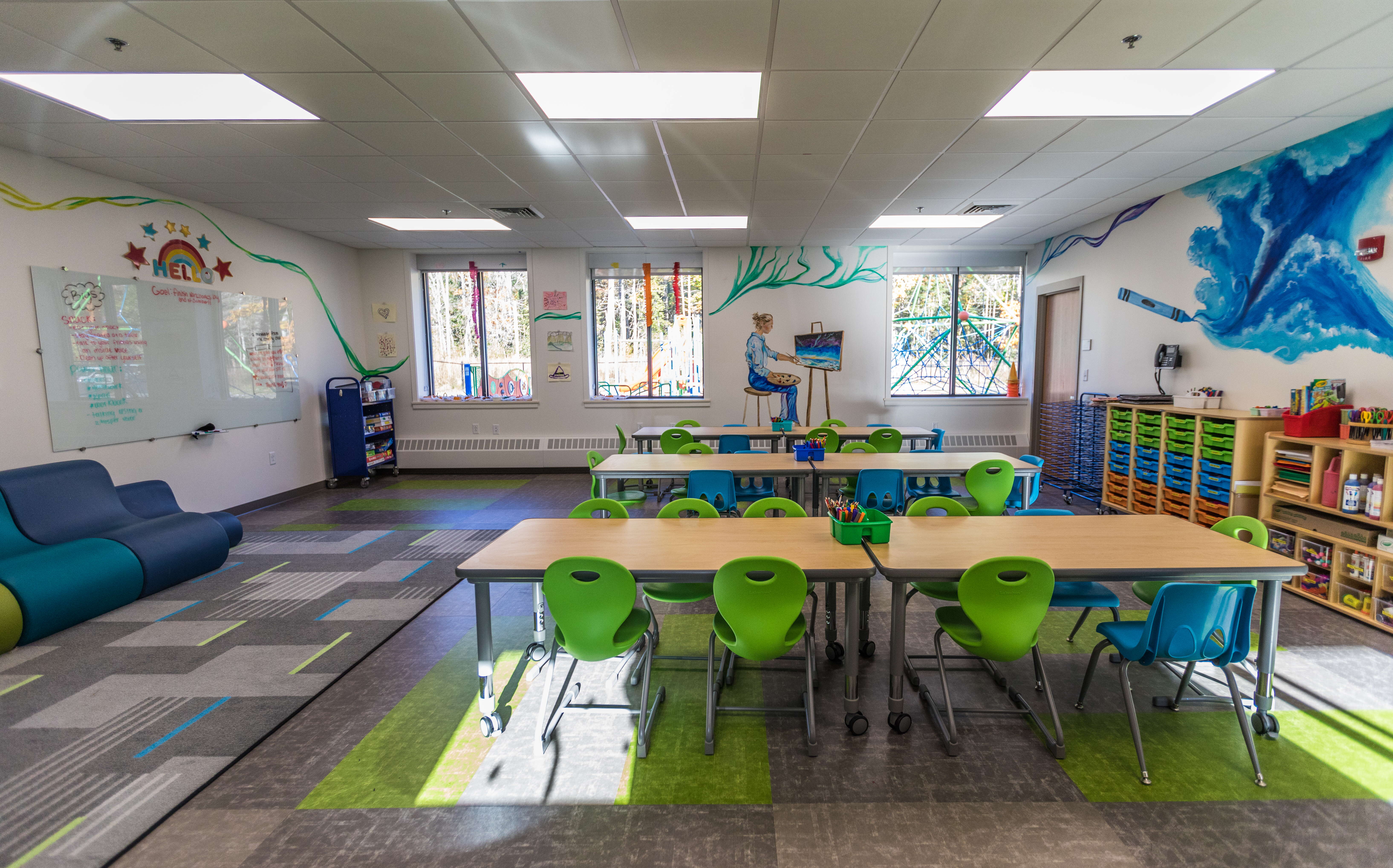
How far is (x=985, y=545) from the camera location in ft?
9.04

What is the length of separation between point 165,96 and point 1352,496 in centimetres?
770

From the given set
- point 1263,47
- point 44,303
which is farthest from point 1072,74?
point 44,303

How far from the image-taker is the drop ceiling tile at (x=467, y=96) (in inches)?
129

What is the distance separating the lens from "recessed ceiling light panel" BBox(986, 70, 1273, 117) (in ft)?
11.2

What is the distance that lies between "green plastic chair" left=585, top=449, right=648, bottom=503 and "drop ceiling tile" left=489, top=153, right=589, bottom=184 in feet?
7.71

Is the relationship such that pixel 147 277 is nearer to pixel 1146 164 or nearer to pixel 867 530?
pixel 867 530

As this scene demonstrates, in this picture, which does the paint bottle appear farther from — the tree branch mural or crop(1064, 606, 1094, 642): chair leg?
the tree branch mural

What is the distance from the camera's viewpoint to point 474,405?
8.80 m

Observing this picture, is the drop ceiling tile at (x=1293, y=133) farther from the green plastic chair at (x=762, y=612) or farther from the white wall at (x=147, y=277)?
the white wall at (x=147, y=277)

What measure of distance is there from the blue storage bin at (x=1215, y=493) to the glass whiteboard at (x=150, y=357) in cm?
912

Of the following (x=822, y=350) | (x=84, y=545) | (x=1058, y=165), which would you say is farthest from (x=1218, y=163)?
(x=84, y=545)

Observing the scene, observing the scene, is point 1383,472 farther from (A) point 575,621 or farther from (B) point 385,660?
(B) point 385,660

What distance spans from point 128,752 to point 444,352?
717 cm

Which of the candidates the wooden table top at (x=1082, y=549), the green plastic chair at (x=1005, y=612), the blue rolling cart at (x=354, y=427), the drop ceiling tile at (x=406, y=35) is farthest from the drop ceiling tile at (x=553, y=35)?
the blue rolling cart at (x=354, y=427)
